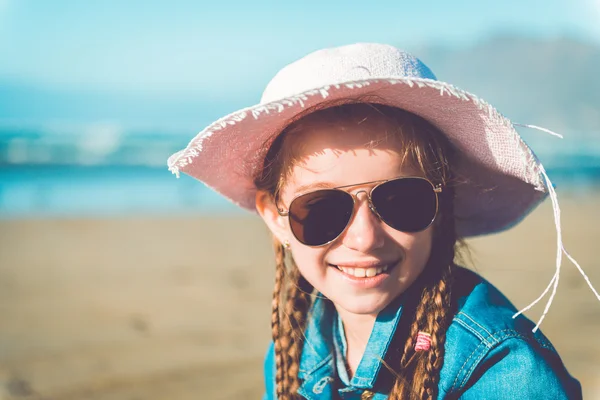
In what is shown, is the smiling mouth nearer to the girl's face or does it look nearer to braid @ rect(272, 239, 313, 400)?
the girl's face

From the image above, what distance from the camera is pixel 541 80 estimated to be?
149 feet

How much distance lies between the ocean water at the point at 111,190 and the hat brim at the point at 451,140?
8189mm

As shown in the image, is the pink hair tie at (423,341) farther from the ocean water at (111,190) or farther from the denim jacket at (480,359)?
the ocean water at (111,190)

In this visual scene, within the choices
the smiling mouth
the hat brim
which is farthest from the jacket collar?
the hat brim

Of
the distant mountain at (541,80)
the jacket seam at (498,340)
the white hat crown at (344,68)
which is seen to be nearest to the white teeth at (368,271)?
the jacket seam at (498,340)

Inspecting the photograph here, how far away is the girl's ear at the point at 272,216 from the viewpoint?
2332 mm

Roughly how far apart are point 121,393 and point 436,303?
102 inches

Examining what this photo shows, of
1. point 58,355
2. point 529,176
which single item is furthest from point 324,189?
point 58,355

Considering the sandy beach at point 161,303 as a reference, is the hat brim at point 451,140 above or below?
above

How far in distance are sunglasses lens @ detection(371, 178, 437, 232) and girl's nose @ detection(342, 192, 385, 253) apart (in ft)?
0.11

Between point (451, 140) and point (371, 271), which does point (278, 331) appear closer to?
point (371, 271)

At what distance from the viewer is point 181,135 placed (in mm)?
21125

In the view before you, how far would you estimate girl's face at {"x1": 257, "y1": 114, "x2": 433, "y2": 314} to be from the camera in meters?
1.95

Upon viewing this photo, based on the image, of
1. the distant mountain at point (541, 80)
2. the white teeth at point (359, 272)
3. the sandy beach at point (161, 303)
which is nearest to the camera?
the white teeth at point (359, 272)
